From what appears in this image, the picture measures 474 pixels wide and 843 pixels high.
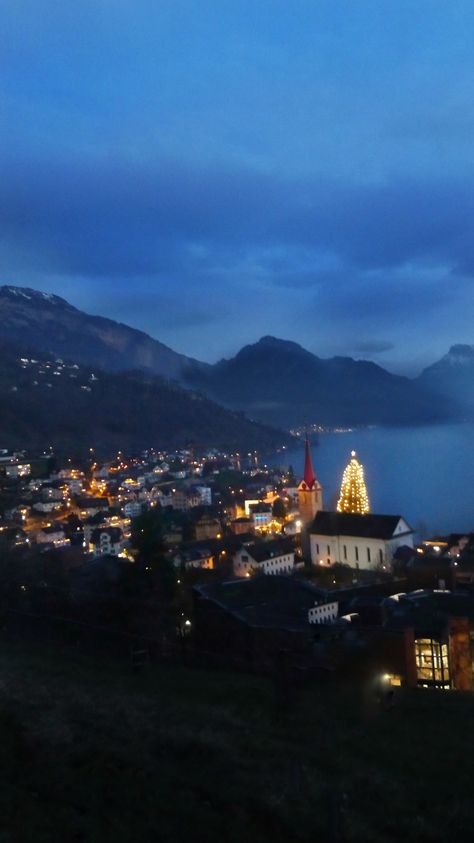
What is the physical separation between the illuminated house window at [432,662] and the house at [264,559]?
12.0 meters

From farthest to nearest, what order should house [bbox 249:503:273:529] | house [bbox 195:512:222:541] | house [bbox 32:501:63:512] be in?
house [bbox 32:501:63:512]
house [bbox 249:503:273:529]
house [bbox 195:512:222:541]

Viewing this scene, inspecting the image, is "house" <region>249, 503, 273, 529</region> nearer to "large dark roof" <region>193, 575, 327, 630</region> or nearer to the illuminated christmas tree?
the illuminated christmas tree

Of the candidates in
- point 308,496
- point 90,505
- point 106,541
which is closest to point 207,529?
point 106,541

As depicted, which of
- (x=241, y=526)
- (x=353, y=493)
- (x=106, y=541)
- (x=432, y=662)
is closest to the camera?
(x=432, y=662)

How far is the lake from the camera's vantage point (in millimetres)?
42594

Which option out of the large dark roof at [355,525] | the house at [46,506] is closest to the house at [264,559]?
the large dark roof at [355,525]

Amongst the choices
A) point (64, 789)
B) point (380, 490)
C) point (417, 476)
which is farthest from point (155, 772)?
point (417, 476)

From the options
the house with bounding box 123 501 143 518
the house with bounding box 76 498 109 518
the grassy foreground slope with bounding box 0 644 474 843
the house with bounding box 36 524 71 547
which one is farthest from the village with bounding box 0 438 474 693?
the house with bounding box 123 501 143 518

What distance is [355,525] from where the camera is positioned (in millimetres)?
26125

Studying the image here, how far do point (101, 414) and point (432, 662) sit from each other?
88224mm

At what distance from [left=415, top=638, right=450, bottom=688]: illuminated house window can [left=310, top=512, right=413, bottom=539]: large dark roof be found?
510 inches

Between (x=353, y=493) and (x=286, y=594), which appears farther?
(x=353, y=493)

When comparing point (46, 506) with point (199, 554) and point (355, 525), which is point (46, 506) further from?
point (355, 525)

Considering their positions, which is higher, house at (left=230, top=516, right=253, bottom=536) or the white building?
house at (left=230, top=516, right=253, bottom=536)
